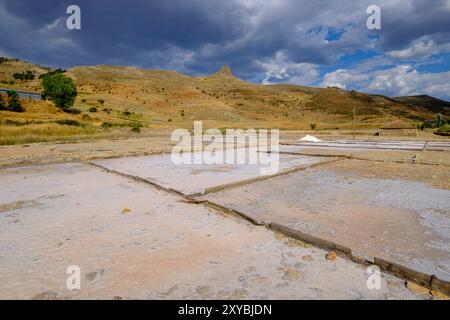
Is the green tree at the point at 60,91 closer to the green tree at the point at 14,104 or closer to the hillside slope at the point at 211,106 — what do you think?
the hillside slope at the point at 211,106

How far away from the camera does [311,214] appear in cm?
406

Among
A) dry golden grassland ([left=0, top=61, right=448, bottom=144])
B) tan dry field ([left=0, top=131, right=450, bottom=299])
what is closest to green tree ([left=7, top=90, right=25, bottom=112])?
dry golden grassland ([left=0, top=61, right=448, bottom=144])

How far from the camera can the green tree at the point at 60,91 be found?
36.2 meters

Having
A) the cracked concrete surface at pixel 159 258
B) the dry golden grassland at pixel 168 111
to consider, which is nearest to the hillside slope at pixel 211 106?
the dry golden grassland at pixel 168 111

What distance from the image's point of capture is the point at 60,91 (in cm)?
→ 3619

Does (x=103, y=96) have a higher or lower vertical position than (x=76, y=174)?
higher

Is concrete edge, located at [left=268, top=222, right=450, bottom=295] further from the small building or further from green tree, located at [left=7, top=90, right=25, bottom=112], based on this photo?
green tree, located at [left=7, top=90, right=25, bottom=112]

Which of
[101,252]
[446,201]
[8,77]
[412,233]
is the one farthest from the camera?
[8,77]

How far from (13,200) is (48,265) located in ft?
10.6

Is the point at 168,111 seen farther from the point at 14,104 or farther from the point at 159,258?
the point at 159,258

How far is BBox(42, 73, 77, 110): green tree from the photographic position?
36156 millimetres
